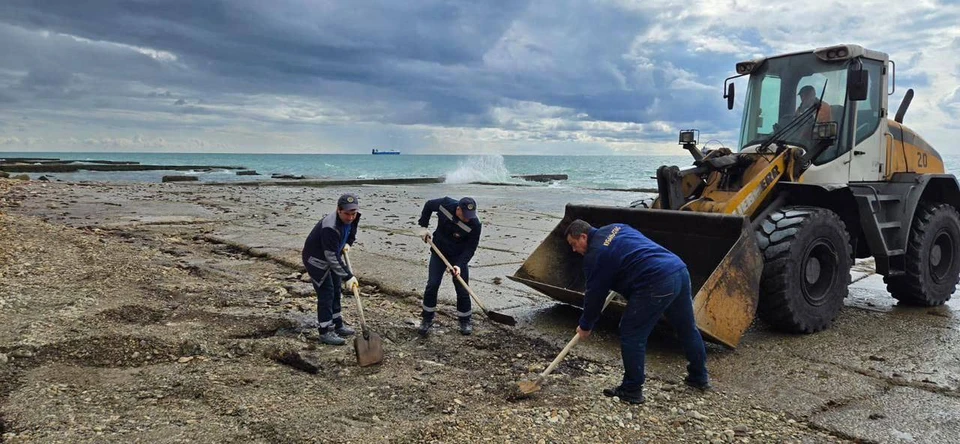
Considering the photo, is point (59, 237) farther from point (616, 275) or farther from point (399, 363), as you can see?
point (616, 275)

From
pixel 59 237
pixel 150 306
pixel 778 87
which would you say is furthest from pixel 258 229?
pixel 778 87

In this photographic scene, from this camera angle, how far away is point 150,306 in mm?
6332

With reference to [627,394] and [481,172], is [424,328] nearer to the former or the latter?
[627,394]

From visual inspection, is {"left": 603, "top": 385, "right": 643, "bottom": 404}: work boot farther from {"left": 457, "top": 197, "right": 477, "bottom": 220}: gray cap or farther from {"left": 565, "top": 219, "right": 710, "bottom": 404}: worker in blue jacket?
{"left": 457, "top": 197, "right": 477, "bottom": 220}: gray cap

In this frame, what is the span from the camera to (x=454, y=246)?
6.30m

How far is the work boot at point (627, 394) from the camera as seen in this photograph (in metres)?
4.39

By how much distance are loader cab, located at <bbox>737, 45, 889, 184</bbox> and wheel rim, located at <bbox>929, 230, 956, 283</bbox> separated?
1.24 meters

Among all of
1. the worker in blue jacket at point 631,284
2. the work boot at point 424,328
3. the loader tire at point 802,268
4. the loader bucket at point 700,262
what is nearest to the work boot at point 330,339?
the work boot at point 424,328

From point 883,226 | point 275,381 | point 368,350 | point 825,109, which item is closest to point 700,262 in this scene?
point 883,226

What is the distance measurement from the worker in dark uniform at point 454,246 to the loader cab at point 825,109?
10.4 feet

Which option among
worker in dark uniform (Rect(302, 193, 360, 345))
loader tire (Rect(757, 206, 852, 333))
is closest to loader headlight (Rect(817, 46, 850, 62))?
loader tire (Rect(757, 206, 852, 333))

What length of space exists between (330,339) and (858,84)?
5290mm

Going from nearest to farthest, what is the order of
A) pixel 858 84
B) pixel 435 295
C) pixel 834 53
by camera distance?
pixel 435 295 < pixel 858 84 < pixel 834 53

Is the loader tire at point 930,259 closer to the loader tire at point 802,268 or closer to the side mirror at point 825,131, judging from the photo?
the loader tire at point 802,268
